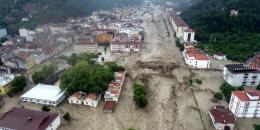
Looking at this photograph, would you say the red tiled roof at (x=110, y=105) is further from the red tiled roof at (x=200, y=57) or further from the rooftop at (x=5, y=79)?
the red tiled roof at (x=200, y=57)

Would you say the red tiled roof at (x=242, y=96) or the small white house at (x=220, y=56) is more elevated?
the red tiled roof at (x=242, y=96)

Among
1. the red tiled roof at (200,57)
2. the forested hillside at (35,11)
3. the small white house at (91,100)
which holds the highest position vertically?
the forested hillside at (35,11)

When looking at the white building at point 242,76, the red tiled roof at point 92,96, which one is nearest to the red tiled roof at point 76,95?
the red tiled roof at point 92,96

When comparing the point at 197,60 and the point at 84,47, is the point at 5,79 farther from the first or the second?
the point at 197,60

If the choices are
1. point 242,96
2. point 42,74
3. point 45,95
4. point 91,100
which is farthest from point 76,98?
point 242,96

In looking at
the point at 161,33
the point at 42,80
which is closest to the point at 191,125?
the point at 42,80

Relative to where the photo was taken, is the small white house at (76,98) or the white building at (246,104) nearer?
the white building at (246,104)

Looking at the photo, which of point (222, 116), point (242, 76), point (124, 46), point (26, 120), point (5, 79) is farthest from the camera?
point (124, 46)
